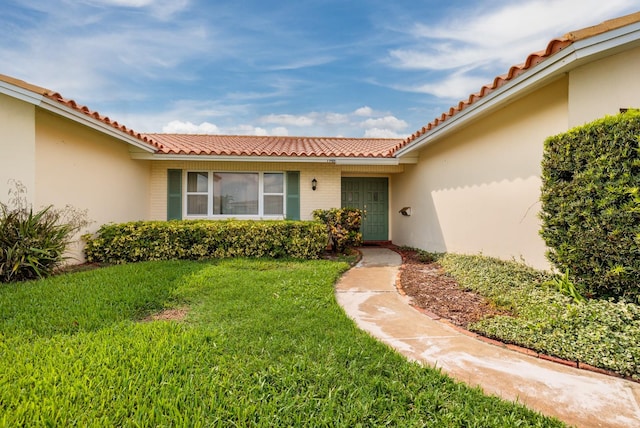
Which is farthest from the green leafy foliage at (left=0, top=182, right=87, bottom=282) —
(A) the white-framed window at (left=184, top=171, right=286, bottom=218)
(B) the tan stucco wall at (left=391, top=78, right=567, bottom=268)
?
(B) the tan stucco wall at (left=391, top=78, right=567, bottom=268)

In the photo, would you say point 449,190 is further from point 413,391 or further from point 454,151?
point 413,391

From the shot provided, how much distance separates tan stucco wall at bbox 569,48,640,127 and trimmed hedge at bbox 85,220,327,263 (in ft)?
19.0

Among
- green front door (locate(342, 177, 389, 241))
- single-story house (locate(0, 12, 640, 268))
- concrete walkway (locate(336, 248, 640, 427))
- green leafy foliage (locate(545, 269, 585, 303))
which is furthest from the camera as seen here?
green front door (locate(342, 177, 389, 241))

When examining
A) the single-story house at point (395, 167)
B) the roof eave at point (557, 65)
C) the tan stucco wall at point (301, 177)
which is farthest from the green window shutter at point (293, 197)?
the roof eave at point (557, 65)

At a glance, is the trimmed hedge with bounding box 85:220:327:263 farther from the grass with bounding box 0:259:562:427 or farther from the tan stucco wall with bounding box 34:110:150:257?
the grass with bounding box 0:259:562:427

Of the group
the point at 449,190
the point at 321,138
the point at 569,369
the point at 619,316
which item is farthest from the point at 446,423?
the point at 321,138

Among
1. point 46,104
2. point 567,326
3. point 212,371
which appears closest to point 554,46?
point 567,326

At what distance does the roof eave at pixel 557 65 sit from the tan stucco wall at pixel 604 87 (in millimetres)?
178

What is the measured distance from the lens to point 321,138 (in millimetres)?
15289

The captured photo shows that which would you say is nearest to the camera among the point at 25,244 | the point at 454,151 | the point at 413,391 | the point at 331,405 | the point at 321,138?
the point at 331,405

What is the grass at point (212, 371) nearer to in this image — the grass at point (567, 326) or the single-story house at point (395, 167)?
the grass at point (567, 326)

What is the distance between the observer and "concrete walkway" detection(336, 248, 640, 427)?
2.36 m

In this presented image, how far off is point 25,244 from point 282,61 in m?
9.41

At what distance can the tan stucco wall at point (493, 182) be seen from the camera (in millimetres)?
5477
